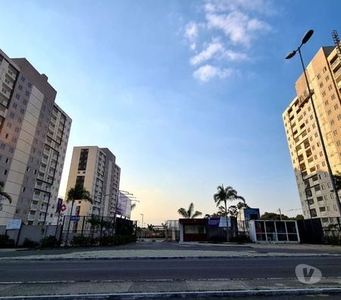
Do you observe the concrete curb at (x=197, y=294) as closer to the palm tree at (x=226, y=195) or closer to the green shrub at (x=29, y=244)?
the green shrub at (x=29, y=244)

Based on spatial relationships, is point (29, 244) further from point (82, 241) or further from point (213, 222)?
point (213, 222)

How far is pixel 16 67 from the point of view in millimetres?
63000

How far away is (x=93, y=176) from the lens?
11031 centimetres

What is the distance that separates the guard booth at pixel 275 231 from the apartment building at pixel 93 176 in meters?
76.9

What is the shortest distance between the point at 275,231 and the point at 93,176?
87019mm

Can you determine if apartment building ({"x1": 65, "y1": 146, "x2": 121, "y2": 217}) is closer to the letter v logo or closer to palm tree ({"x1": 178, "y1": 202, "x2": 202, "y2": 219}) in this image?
palm tree ({"x1": 178, "y1": 202, "x2": 202, "y2": 219})

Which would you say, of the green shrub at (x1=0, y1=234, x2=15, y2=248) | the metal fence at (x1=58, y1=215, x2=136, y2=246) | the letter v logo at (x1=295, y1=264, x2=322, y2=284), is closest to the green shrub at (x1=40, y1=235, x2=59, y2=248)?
the metal fence at (x1=58, y1=215, x2=136, y2=246)

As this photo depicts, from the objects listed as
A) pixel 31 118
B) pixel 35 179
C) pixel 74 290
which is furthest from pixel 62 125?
pixel 74 290

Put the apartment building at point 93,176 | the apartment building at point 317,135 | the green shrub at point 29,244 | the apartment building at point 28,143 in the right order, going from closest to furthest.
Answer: the green shrub at point 29,244, the apartment building at point 28,143, the apartment building at point 317,135, the apartment building at point 93,176

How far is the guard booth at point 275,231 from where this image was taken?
1617 inches

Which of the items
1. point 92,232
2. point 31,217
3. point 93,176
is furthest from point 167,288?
point 93,176

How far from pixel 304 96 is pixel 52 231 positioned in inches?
3081

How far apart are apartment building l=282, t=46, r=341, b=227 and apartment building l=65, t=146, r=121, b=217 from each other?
80.8 meters

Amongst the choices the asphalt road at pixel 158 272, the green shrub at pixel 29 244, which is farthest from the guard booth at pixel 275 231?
the green shrub at pixel 29 244
